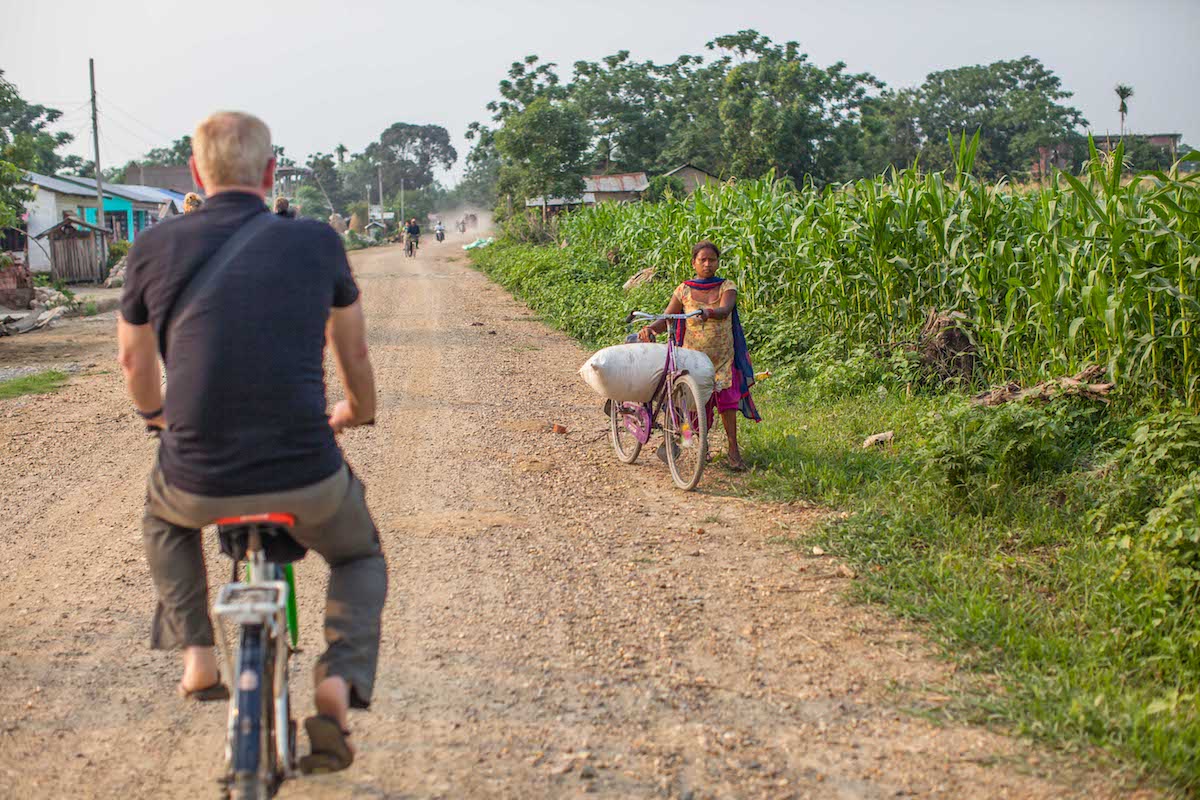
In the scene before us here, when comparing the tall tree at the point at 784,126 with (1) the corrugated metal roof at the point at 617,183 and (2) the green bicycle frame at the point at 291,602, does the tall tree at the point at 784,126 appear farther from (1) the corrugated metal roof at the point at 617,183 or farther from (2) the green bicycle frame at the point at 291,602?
(2) the green bicycle frame at the point at 291,602

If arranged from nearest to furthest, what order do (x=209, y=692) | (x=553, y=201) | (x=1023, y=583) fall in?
(x=209, y=692), (x=1023, y=583), (x=553, y=201)

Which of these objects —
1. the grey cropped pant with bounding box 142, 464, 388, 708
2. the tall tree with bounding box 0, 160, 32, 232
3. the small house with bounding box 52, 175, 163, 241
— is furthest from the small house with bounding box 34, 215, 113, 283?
the grey cropped pant with bounding box 142, 464, 388, 708

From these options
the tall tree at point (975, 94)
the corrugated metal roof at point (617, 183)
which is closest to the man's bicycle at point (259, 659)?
the corrugated metal roof at point (617, 183)

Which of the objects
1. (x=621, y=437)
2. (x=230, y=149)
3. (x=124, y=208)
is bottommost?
(x=621, y=437)

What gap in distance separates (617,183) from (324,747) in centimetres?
5271

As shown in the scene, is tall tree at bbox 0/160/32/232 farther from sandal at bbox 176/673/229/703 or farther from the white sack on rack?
sandal at bbox 176/673/229/703

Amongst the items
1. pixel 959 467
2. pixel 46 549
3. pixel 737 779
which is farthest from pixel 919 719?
pixel 46 549

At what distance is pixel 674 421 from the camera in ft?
24.0

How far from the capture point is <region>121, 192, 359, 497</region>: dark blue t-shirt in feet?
8.38

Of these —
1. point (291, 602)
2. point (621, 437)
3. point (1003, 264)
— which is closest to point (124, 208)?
point (621, 437)

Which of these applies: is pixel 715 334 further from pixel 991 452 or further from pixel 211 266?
pixel 211 266

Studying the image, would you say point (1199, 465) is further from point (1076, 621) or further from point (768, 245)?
point (768, 245)

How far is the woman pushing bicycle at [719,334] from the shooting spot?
732 cm

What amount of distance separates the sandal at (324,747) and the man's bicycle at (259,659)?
85 mm
